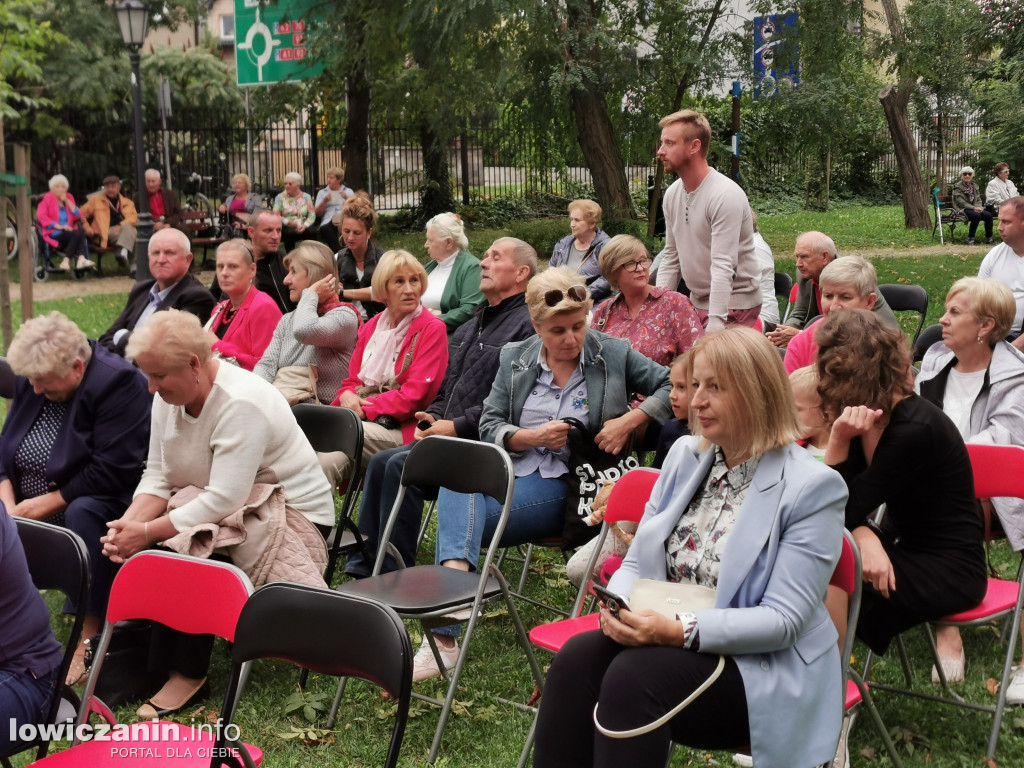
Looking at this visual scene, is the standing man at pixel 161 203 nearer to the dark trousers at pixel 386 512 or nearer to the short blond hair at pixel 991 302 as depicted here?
the dark trousers at pixel 386 512

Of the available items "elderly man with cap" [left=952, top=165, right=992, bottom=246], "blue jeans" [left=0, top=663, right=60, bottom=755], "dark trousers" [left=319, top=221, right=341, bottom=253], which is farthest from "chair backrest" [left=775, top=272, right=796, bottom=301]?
"elderly man with cap" [left=952, top=165, right=992, bottom=246]

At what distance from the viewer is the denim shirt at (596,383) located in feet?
14.2

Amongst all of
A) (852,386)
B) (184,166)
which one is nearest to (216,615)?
(852,386)

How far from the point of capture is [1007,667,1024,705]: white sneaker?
3.68 metres

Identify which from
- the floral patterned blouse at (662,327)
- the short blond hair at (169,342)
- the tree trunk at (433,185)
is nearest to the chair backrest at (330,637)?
the short blond hair at (169,342)

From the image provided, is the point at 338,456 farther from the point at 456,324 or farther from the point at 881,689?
the point at 881,689

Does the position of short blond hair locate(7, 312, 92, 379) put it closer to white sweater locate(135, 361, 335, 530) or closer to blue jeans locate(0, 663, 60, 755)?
white sweater locate(135, 361, 335, 530)

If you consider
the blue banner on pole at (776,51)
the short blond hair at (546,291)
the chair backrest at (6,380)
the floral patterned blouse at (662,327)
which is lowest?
the chair backrest at (6,380)

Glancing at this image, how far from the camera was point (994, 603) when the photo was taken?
342cm

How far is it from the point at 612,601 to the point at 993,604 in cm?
149

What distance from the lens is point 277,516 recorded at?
155 inches

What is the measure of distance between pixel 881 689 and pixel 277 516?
7.02 ft

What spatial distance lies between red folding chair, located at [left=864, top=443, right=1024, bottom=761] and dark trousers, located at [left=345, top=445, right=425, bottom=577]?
1.91 metres

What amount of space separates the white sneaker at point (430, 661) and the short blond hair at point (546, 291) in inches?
50.5
